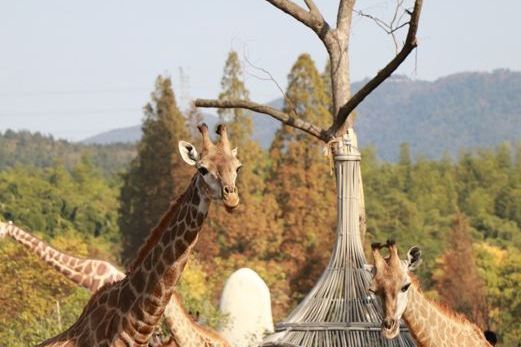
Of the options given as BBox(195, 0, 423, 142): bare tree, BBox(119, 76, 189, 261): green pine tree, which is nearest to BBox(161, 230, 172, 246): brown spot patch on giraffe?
BBox(195, 0, 423, 142): bare tree

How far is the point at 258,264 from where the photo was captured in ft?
181

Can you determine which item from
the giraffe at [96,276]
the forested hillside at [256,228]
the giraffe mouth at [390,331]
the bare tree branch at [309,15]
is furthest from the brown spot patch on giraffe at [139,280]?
the forested hillside at [256,228]

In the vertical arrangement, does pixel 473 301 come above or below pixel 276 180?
below

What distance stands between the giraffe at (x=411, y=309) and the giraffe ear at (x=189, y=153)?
2.49 metres

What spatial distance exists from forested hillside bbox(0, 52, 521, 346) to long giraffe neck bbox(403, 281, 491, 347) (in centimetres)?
1314

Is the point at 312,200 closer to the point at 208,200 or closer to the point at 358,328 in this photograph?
the point at 358,328

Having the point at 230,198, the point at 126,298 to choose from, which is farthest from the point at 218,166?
the point at 126,298

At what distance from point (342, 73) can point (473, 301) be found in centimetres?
4322

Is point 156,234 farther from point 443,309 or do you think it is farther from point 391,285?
point 443,309

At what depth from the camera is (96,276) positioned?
14.8 meters

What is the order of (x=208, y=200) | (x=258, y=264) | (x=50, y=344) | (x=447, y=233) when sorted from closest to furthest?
1. (x=208, y=200)
2. (x=50, y=344)
3. (x=258, y=264)
4. (x=447, y=233)

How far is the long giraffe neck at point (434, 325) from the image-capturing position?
13.2m

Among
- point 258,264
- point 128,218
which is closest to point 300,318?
point 258,264

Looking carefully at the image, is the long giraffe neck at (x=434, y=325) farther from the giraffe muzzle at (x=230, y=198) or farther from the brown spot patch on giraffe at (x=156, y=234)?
the giraffe muzzle at (x=230, y=198)
